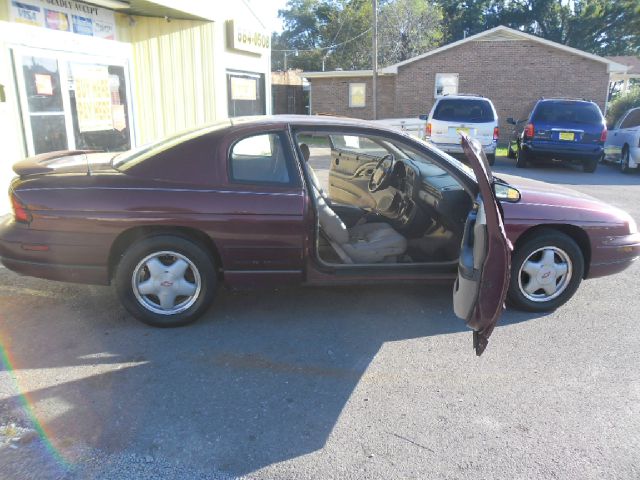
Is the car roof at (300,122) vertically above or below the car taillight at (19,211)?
above

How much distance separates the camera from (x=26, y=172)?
13.1 feet

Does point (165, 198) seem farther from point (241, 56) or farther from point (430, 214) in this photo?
point (241, 56)

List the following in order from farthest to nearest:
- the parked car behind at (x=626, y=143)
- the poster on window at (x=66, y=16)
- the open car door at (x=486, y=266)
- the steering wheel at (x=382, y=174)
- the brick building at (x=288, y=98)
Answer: the brick building at (x=288, y=98) < the parked car behind at (x=626, y=143) < the poster on window at (x=66, y=16) < the steering wheel at (x=382, y=174) < the open car door at (x=486, y=266)

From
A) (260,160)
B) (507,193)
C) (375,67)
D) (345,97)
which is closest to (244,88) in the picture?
(260,160)

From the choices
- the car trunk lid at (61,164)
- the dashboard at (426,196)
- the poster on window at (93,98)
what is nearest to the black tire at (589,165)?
the dashboard at (426,196)

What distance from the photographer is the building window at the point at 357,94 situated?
24.8 metres

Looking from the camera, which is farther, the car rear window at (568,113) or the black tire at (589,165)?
the black tire at (589,165)

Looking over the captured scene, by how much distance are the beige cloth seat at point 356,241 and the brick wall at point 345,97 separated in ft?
68.0

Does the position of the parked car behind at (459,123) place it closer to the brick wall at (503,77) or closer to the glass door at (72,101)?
the glass door at (72,101)

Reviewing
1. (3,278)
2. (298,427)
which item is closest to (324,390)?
(298,427)

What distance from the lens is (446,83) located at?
76.6 feet

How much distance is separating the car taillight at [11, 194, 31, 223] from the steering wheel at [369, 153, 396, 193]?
9.85 ft

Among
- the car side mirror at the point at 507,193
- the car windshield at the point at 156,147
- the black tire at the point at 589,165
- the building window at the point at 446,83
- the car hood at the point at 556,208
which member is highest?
the building window at the point at 446,83

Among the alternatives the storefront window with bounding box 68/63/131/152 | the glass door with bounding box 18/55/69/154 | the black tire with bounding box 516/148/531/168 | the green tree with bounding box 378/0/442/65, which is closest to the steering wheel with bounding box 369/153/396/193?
the glass door with bounding box 18/55/69/154
